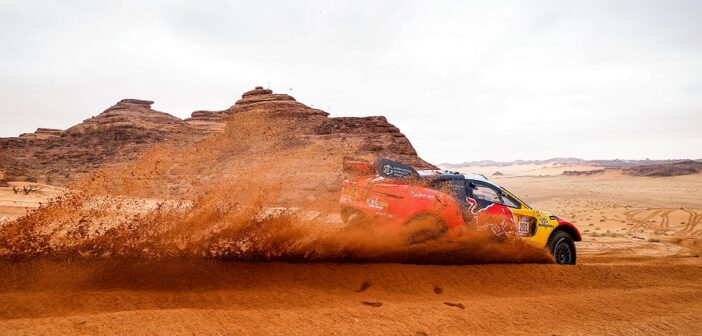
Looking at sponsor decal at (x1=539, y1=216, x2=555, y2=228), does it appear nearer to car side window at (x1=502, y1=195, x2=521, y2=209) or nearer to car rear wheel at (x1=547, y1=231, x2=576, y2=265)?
car rear wheel at (x1=547, y1=231, x2=576, y2=265)

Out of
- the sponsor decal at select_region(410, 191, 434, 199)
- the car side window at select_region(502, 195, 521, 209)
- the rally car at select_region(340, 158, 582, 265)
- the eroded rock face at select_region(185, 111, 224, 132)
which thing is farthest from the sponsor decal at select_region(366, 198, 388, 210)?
the eroded rock face at select_region(185, 111, 224, 132)

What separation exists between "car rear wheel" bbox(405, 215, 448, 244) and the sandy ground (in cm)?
71

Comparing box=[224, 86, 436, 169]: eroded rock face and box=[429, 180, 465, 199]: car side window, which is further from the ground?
box=[224, 86, 436, 169]: eroded rock face

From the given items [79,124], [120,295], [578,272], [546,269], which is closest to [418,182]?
[546,269]

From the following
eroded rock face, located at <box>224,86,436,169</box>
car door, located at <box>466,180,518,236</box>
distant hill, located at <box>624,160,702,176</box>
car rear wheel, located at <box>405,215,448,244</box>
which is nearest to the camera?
car rear wheel, located at <box>405,215,448,244</box>

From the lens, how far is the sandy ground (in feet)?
12.1

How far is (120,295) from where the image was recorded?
4.20 metres

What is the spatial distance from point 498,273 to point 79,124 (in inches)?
1721

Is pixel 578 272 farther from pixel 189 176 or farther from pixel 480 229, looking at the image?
pixel 189 176

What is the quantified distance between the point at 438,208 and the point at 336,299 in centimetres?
276

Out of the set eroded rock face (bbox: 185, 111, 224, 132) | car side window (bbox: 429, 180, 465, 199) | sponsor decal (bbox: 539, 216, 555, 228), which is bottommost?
sponsor decal (bbox: 539, 216, 555, 228)

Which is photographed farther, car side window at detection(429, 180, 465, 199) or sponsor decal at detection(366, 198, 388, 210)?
car side window at detection(429, 180, 465, 199)

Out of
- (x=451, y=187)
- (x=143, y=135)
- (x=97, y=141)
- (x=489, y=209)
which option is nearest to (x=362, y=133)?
(x=143, y=135)

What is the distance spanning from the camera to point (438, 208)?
22.1 feet
